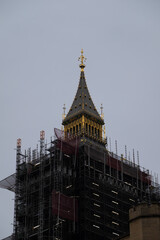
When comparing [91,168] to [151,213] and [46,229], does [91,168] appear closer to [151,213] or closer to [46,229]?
[46,229]

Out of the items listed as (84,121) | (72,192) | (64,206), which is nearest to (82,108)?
(84,121)

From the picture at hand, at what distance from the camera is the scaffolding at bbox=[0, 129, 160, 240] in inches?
3971

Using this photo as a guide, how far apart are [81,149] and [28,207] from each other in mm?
13172

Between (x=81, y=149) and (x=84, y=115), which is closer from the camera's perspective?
(x=81, y=149)

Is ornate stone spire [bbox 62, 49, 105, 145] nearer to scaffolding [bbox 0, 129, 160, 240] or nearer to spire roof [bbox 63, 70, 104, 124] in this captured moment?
spire roof [bbox 63, 70, 104, 124]

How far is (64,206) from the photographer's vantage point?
100688 millimetres

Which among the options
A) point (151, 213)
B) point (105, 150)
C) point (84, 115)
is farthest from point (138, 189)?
point (151, 213)

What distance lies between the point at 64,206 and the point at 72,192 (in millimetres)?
5043

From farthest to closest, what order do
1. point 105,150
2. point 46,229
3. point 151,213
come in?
point 105,150, point 46,229, point 151,213

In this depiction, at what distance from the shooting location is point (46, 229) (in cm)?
10038

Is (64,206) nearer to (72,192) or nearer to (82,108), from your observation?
(72,192)

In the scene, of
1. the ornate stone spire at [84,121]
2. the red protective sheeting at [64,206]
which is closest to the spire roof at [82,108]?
the ornate stone spire at [84,121]

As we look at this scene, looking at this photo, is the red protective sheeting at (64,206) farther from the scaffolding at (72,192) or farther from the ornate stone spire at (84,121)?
the ornate stone spire at (84,121)

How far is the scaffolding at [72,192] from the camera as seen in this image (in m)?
101
